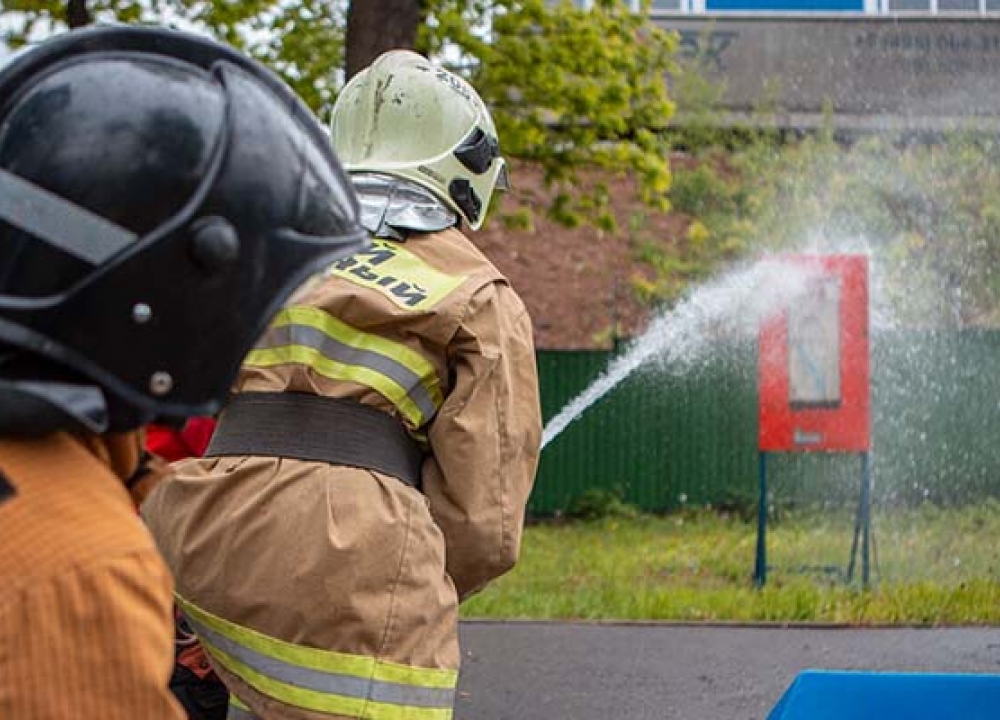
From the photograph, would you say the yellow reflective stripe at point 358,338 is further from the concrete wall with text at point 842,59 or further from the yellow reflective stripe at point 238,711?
the concrete wall with text at point 842,59

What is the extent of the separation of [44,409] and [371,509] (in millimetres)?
1295

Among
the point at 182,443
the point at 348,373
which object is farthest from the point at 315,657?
the point at 182,443

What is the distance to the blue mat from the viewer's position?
9.33 feet

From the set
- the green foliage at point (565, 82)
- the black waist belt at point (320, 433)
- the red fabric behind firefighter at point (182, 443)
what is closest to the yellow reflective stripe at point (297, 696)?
the black waist belt at point (320, 433)

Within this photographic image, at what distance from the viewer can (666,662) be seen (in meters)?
7.49

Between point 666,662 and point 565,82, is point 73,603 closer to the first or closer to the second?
point 666,662

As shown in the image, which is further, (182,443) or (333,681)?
(182,443)

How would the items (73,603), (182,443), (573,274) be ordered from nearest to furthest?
(73,603), (182,443), (573,274)

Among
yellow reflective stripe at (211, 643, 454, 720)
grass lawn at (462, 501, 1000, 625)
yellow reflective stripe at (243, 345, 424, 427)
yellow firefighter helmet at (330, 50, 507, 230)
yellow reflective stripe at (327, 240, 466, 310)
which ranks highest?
yellow firefighter helmet at (330, 50, 507, 230)

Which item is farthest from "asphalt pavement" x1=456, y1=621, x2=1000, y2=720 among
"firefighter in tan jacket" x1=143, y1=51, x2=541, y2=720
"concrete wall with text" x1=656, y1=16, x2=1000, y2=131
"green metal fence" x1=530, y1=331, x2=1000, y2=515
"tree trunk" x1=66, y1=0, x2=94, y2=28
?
"concrete wall with text" x1=656, y1=16, x2=1000, y2=131

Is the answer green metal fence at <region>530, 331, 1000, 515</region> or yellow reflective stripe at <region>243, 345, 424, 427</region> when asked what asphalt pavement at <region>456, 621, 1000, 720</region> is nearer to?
yellow reflective stripe at <region>243, 345, 424, 427</region>

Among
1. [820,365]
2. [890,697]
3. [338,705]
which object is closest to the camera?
[338,705]

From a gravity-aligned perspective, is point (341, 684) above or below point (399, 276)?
below

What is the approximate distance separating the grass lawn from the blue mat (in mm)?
5774
